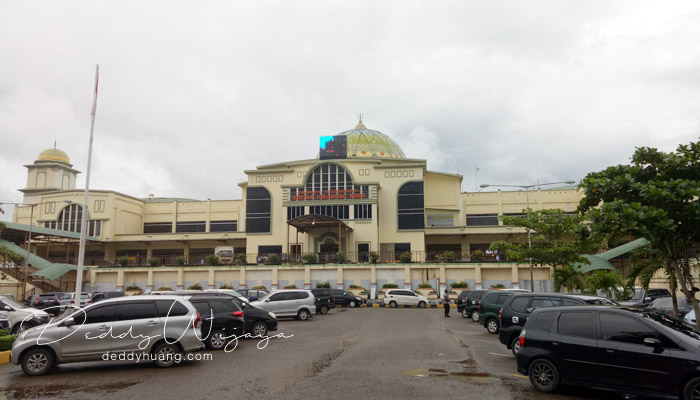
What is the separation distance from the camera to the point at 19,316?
65.9 feet

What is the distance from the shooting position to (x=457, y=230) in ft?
174

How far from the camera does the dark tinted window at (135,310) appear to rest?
1173 cm

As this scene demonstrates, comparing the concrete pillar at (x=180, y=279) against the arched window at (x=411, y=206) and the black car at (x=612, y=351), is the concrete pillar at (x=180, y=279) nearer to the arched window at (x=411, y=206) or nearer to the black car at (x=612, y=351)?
the arched window at (x=411, y=206)

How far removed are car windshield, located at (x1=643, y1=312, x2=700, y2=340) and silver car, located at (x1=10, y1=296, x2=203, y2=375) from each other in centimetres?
956

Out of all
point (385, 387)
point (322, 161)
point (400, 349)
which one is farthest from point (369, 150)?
point (385, 387)

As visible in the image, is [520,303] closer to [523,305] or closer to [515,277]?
[523,305]

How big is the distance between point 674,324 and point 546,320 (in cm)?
213

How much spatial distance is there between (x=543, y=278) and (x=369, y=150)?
88.0ft

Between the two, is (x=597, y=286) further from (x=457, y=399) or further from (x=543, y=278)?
(x=543, y=278)

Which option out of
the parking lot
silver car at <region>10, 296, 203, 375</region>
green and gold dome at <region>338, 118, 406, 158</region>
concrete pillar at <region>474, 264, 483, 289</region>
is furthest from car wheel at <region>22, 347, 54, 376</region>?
green and gold dome at <region>338, 118, 406, 158</region>

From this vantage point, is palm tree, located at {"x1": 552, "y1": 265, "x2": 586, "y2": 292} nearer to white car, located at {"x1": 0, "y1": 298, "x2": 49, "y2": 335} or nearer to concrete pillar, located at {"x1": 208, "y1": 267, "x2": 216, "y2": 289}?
white car, located at {"x1": 0, "y1": 298, "x2": 49, "y2": 335}

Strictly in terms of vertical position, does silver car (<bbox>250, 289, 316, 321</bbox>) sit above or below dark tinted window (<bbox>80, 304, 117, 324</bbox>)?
A: below

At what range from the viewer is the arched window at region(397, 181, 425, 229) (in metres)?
49.8

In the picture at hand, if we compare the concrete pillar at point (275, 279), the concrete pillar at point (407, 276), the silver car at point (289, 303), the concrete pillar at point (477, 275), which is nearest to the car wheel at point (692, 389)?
the silver car at point (289, 303)
